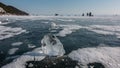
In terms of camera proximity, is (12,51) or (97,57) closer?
(97,57)

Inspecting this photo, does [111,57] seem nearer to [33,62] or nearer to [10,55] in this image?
[33,62]

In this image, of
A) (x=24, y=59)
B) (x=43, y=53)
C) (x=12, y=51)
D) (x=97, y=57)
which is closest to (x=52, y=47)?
(x=43, y=53)

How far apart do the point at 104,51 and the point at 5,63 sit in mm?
4677

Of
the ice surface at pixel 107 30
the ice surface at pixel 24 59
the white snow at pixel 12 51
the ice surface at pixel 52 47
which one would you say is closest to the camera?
the ice surface at pixel 24 59

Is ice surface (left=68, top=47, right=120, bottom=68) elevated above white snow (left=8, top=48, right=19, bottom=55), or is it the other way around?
white snow (left=8, top=48, right=19, bottom=55)

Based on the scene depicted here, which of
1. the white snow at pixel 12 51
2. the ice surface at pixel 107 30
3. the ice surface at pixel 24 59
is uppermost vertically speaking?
the white snow at pixel 12 51

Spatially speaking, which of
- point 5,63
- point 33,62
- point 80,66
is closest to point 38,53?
point 33,62

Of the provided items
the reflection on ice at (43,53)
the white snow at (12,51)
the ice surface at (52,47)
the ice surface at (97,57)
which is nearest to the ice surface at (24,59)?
the reflection on ice at (43,53)

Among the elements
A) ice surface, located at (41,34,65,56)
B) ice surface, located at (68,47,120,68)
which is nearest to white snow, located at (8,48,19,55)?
ice surface, located at (41,34,65,56)

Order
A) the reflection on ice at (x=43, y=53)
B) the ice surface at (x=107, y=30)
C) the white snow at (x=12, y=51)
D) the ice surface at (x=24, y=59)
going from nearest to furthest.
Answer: the ice surface at (x=24, y=59) → the reflection on ice at (x=43, y=53) → the white snow at (x=12, y=51) → the ice surface at (x=107, y=30)

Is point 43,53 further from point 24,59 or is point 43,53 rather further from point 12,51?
point 12,51

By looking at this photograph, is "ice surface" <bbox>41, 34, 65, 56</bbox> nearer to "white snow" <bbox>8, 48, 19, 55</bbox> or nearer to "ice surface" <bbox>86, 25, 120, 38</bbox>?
"white snow" <bbox>8, 48, 19, 55</bbox>

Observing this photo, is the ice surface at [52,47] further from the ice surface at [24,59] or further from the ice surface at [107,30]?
the ice surface at [107,30]

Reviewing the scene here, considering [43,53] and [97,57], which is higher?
[43,53]
